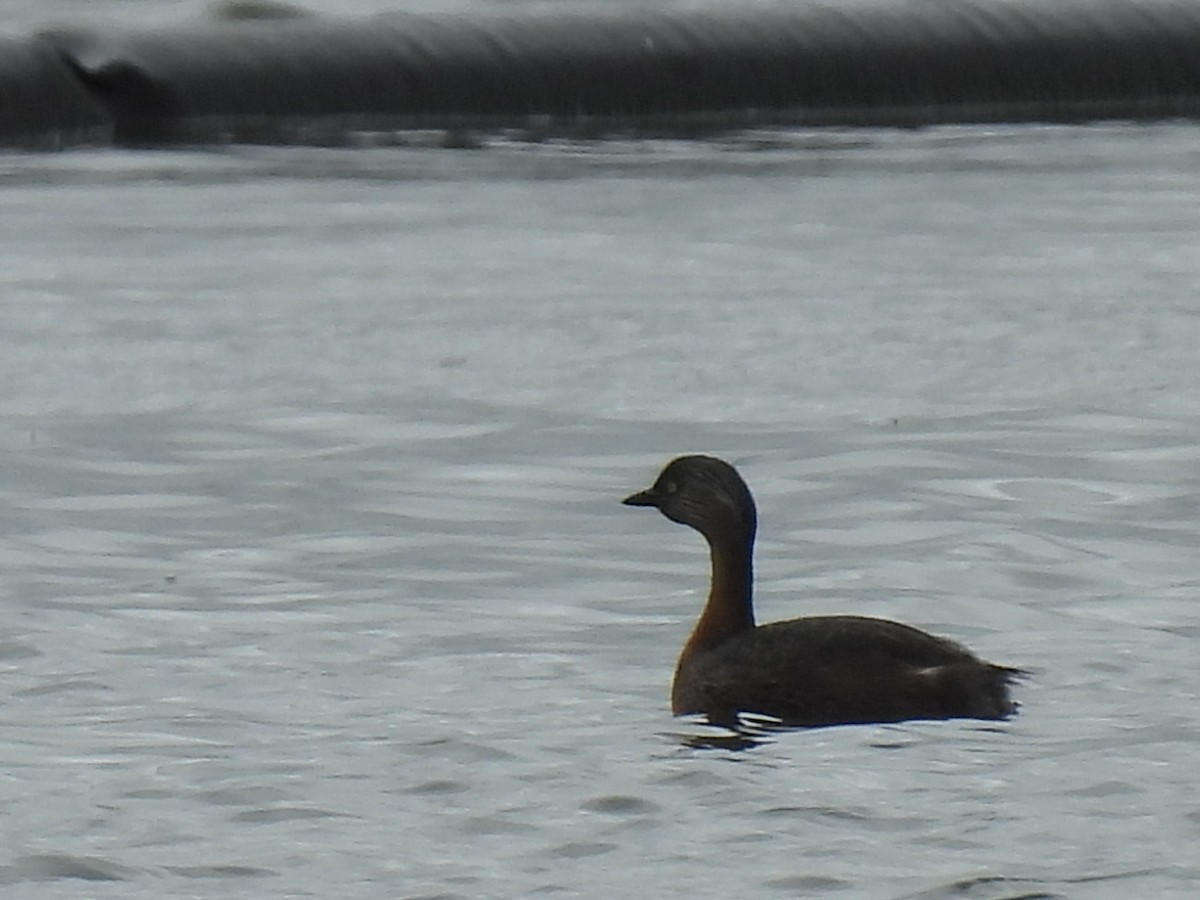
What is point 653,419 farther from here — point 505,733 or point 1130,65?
point 1130,65

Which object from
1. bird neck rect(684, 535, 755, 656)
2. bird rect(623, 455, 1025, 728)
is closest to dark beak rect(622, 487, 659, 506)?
bird rect(623, 455, 1025, 728)

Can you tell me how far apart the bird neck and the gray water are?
0.20 metres

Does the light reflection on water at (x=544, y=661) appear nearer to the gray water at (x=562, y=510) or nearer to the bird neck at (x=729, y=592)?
the gray water at (x=562, y=510)

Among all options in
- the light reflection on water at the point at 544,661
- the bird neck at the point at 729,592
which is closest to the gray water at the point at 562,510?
the light reflection on water at the point at 544,661

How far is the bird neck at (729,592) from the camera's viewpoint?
7363mm

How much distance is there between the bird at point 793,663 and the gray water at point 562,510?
3.4 inches

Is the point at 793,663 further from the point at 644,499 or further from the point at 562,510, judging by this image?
the point at 562,510

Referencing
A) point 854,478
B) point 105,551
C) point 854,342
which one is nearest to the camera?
point 105,551

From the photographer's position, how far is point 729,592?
7.41 metres

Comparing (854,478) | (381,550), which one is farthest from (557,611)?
(854,478)

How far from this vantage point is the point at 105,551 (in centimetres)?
838

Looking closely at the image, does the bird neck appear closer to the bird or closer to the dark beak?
the bird

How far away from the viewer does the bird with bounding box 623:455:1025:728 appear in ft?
22.2

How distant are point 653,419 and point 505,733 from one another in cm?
337
